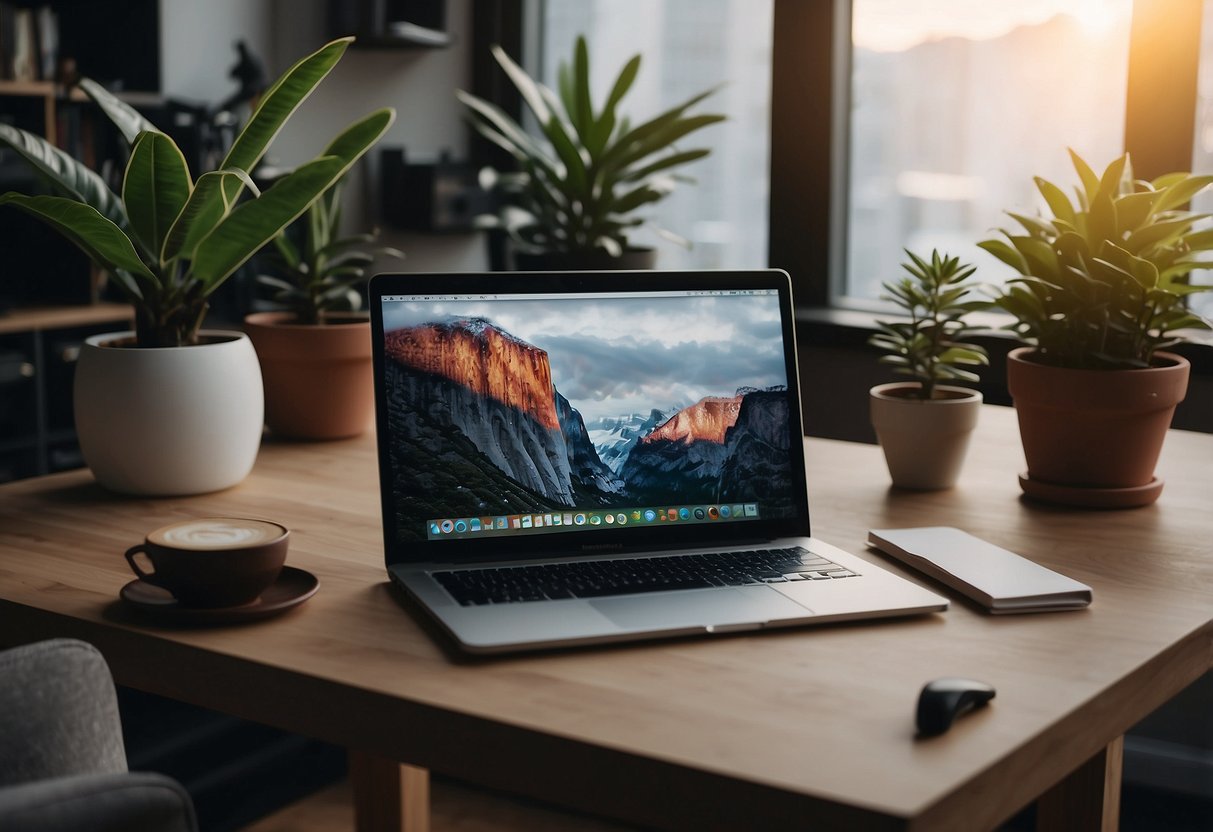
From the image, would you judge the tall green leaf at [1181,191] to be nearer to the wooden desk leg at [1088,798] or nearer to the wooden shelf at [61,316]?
the wooden desk leg at [1088,798]

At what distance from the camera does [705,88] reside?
352cm

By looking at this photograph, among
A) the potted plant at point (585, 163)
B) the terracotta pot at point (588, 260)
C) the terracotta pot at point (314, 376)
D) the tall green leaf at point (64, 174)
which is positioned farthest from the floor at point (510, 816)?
the tall green leaf at point (64, 174)

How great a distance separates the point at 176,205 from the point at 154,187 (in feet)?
0.11

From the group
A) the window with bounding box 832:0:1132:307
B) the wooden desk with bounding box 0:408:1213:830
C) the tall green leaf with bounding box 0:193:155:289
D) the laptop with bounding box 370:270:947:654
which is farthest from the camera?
the window with bounding box 832:0:1132:307

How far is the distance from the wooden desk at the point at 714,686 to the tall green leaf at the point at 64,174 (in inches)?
14.6

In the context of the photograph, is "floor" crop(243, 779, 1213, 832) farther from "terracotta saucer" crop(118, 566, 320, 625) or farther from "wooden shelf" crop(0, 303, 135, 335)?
"terracotta saucer" crop(118, 566, 320, 625)

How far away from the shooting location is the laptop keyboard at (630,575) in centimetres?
110

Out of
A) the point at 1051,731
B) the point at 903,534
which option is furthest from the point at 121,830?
the point at 903,534

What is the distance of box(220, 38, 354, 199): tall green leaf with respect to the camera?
144cm

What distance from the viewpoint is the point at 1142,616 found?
43.6 inches

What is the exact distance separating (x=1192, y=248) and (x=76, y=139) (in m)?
2.63

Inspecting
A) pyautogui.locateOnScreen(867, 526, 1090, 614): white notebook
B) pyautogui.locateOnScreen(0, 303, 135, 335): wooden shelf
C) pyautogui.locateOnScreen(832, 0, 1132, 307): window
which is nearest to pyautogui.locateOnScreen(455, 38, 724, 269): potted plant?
pyautogui.locateOnScreen(832, 0, 1132, 307): window

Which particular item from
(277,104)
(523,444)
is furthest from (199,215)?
(523,444)

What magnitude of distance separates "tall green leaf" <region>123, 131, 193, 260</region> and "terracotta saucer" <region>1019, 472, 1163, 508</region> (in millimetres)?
1026
